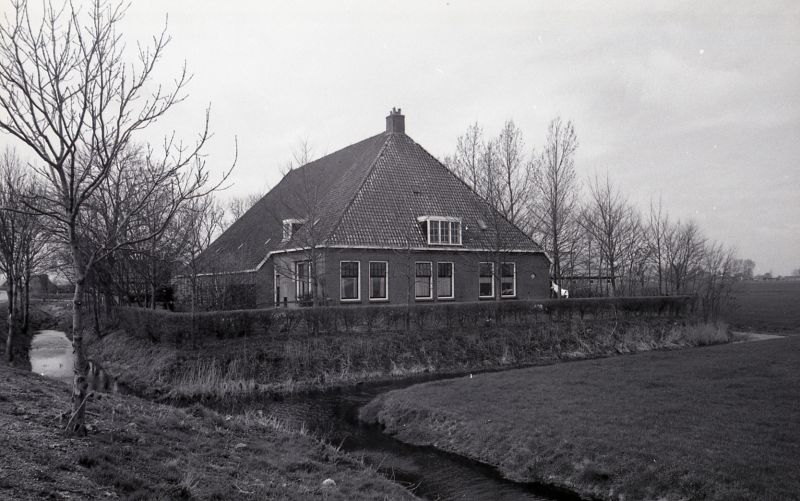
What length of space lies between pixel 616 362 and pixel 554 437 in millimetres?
7748

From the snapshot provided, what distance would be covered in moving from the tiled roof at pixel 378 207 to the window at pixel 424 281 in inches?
39.6

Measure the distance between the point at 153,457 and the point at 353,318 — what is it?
12783mm

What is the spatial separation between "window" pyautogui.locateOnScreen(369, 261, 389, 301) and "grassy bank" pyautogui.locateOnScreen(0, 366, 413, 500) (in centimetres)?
1382

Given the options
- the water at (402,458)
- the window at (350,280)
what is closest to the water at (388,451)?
the water at (402,458)

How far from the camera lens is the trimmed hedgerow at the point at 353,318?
18.0m

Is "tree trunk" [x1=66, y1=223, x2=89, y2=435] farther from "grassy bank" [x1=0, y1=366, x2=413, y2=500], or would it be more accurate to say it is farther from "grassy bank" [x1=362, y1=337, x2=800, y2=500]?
"grassy bank" [x1=362, y1=337, x2=800, y2=500]

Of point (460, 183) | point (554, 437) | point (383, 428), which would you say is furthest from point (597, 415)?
point (460, 183)

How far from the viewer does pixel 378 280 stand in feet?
80.7

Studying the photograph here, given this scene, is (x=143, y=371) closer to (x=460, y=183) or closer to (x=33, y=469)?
(x=33, y=469)

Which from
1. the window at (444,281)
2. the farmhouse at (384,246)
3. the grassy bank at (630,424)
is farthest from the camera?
the window at (444,281)

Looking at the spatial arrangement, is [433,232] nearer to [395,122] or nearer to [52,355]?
[395,122]

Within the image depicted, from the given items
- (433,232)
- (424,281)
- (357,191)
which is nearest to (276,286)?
(357,191)

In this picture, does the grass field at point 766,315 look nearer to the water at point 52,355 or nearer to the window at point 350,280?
the window at point 350,280

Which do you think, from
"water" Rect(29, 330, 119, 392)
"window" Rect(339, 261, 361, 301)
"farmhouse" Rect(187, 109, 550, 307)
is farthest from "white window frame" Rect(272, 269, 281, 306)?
"water" Rect(29, 330, 119, 392)
